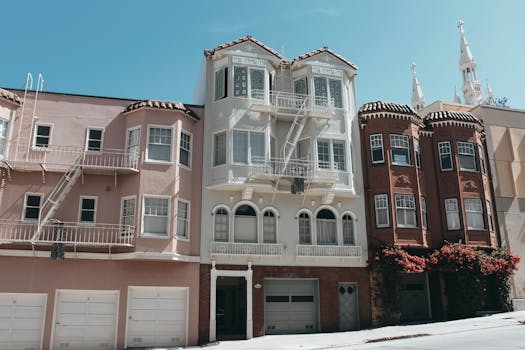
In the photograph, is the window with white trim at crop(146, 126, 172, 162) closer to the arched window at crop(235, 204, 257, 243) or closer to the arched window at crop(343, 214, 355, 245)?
the arched window at crop(235, 204, 257, 243)

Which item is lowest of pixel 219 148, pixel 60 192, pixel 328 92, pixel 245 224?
pixel 245 224

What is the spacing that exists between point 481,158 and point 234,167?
49.7ft

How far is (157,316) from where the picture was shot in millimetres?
21422

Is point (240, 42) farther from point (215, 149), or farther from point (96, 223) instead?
point (96, 223)

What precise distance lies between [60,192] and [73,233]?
206cm

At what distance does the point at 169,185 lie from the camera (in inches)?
885

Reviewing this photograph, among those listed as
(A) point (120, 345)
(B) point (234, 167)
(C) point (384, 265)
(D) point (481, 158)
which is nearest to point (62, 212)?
(A) point (120, 345)

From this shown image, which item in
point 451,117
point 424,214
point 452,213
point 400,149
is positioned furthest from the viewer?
point 451,117

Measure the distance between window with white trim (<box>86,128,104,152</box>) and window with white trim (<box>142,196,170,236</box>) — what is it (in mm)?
3821

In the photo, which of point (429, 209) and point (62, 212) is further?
point (429, 209)

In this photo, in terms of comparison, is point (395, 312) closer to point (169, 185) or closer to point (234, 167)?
point (234, 167)

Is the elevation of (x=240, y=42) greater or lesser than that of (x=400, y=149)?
greater

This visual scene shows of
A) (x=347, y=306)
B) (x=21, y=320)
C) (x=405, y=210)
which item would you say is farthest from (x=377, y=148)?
(x=21, y=320)

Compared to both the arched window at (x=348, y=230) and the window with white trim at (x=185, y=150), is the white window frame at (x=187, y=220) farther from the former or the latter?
the arched window at (x=348, y=230)
